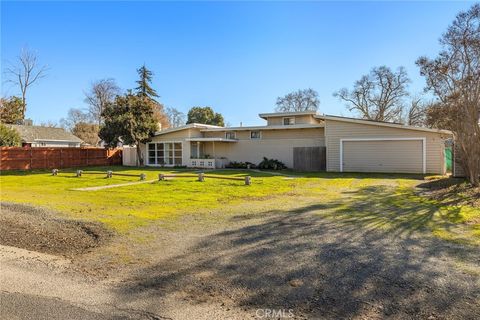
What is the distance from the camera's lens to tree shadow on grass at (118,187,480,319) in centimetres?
343

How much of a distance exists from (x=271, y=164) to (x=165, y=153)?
33.8 ft

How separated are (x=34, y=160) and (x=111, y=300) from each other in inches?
1083

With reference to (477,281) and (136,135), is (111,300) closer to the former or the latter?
(477,281)

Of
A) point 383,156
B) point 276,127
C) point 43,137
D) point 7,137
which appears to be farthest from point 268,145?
point 43,137

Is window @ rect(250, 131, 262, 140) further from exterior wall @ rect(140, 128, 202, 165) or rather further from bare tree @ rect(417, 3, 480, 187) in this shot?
bare tree @ rect(417, 3, 480, 187)

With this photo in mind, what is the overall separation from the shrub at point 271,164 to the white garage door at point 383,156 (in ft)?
16.4

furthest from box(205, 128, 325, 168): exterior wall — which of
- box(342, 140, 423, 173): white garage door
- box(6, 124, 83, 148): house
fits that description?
box(6, 124, 83, 148): house

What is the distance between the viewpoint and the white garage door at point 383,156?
19.8 m

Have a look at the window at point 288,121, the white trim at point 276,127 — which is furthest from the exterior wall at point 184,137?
the window at point 288,121

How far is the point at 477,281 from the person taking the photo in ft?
12.8

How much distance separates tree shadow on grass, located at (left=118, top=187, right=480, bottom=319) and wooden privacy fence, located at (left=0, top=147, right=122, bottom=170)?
83.2 feet

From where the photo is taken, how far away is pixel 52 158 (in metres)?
27.7

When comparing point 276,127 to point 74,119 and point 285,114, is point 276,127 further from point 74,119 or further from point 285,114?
point 74,119

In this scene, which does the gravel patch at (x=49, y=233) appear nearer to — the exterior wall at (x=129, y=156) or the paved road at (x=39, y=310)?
the paved road at (x=39, y=310)
